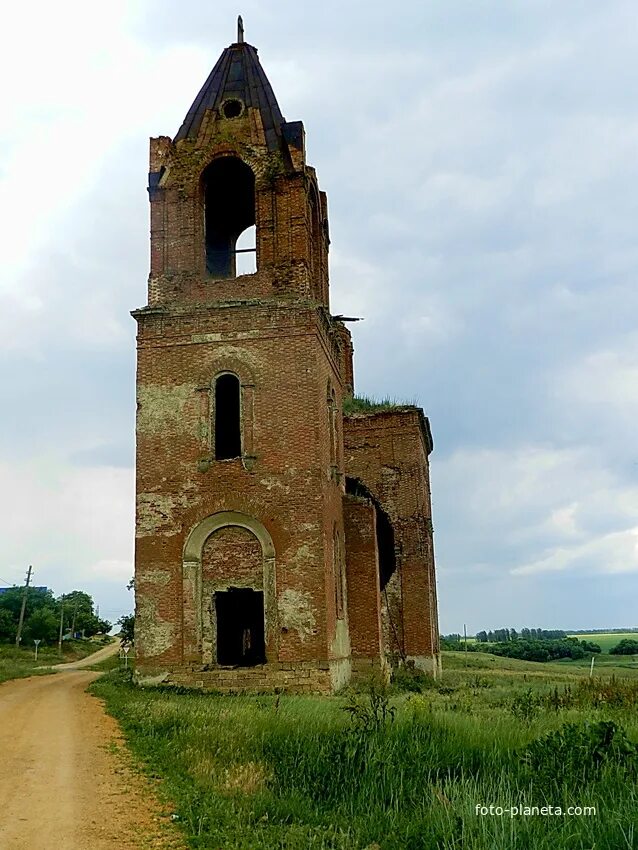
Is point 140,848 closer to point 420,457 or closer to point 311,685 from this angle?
Result: point 311,685

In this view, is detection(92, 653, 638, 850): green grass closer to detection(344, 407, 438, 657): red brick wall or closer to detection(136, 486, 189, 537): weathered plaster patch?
detection(136, 486, 189, 537): weathered plaster patch

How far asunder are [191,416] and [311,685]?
6.20 m

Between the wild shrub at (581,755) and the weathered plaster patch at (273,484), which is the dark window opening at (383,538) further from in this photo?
the wild shrub at (581,755)

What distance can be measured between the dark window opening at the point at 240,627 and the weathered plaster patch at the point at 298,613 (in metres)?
0.74

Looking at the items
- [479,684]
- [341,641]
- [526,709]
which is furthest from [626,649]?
[526,709]

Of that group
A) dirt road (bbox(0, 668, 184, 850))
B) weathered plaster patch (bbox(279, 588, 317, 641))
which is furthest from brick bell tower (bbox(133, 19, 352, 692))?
dirt road (bbox(0, 668, 184, 850))

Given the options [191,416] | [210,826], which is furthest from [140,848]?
[191,416]

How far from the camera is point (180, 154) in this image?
1961 cm

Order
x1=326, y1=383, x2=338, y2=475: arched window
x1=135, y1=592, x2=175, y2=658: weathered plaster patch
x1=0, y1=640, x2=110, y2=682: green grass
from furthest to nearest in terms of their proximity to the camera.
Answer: x1=0, y1=640, x2=110, y2=682: green grass < x1=326, y1=383, x2=338, y2=475: arched window < x1=135, y1=592, x2=175, y2=658: weathered plaster patch

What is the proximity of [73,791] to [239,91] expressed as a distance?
1710 centimetres

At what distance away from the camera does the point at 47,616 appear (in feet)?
194

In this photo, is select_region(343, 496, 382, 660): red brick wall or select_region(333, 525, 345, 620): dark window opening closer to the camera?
select_region(333, 525, 345, 620): dark window opening

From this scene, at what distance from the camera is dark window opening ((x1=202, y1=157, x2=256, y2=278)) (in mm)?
20234

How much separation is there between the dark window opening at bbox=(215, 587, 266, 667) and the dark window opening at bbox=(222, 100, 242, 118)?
11282 millimetres
